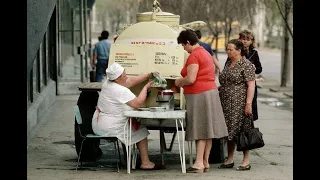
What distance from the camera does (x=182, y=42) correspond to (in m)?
10.2

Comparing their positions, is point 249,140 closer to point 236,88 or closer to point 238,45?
point 236,88

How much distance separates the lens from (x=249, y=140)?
1056cm

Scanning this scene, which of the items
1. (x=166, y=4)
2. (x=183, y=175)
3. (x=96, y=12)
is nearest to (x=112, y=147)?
(x=183, y=175)

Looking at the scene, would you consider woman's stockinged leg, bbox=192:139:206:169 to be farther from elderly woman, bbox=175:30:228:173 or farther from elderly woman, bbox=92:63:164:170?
elderly woman, bbox=92:63:164:170

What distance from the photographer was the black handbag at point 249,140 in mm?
10523

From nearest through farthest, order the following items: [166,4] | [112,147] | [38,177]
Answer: [38,177] → [112,147] → [166,4]

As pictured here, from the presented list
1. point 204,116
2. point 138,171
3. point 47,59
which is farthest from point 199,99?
point 47,59

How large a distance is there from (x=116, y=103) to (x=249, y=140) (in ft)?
5.49

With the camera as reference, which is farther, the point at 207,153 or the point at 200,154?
the point at 207,153
